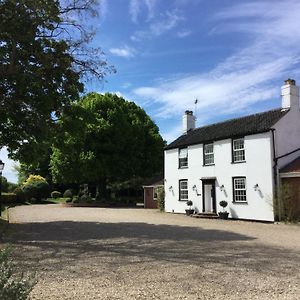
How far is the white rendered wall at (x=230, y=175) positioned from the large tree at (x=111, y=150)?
14448 millimetres

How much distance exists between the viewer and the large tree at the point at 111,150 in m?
49.4

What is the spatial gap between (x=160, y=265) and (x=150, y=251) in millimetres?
2419

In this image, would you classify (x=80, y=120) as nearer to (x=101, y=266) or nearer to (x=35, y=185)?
(x=101, y=266)

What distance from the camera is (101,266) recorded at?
10953 millimetres

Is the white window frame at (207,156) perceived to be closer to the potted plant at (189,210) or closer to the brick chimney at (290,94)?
the potted plant at (189,210)

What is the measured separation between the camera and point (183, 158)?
35156mm

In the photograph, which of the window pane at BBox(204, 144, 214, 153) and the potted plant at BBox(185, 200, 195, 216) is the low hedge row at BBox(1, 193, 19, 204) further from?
the window pane at BBox(204, 144, 214, 153)

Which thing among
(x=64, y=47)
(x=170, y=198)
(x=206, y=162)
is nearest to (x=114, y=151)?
(x=170, y=198)

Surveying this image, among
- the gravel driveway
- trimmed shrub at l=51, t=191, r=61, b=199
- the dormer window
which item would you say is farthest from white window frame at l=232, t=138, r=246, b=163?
trimmed shrub at l=51, t=191, r=61, b=199

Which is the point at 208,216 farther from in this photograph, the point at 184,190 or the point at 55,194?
the point at 55,194

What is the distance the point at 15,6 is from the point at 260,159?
17.0 metres

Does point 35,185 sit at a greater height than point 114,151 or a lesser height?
lesser

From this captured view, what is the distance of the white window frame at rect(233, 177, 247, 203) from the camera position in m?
28.4

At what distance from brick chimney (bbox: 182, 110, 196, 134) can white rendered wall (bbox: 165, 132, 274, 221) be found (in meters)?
2.68
